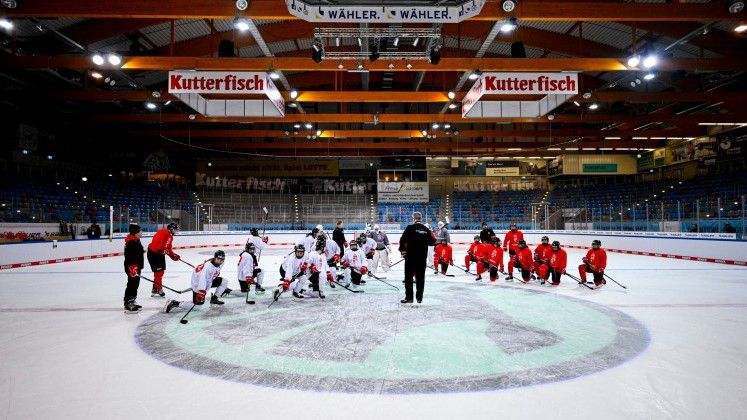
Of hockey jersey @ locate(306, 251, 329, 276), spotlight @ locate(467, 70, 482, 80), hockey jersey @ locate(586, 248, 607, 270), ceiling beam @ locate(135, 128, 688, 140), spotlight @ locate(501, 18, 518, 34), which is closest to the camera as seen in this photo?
hockey jersey @ locate(306, 251, 329, 276)

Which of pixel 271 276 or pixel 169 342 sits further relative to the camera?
pixel 271 276

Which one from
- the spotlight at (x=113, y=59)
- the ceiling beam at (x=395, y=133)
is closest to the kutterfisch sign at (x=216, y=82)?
the spotlight at (x=113, y=59)

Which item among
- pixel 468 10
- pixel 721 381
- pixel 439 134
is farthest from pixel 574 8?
pixel 439 134

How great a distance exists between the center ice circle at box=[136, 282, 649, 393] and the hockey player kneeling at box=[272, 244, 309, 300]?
0.38 meters

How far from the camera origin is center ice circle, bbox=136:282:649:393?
380cm

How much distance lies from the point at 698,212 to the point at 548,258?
11.1 m

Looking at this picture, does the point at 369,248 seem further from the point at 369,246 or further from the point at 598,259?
the point at 598,259

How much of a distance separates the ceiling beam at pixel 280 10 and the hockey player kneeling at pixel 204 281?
621 cm

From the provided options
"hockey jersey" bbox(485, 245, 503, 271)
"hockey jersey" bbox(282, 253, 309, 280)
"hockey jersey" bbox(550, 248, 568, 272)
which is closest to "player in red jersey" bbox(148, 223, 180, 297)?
"hockey jersey" bbox(282, 253, 309, 280)

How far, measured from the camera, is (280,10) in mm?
9641

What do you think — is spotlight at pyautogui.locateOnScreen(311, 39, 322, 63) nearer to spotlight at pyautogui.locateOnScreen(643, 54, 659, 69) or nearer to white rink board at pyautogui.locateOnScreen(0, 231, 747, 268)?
spotlight at pyautogui.locateOnScreen(643, 54, 659, 69)

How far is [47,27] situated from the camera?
1270 centimetres

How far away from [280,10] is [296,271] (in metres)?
6.29

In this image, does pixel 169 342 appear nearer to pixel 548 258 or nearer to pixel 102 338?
pixel 102 338
